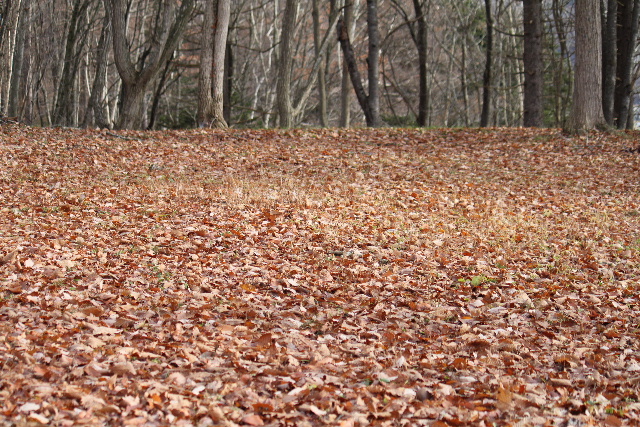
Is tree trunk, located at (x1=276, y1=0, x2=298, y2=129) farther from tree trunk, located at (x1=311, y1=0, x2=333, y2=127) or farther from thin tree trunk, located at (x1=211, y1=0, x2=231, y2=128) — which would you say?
tree trunk, located at (x1=311, y1=0, x2=333, y2=127)

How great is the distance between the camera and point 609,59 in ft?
57.3

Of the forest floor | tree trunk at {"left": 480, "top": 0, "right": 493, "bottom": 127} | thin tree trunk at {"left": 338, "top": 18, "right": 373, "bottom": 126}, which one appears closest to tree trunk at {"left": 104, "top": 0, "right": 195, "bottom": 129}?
the forest floor

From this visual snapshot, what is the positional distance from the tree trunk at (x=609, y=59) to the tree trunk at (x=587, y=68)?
138 inches

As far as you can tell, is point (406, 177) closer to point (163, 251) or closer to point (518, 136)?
A: point (518, 136)

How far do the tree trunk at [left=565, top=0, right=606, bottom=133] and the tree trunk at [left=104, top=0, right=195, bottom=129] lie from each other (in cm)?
→ 944

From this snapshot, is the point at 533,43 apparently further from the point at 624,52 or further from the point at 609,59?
the point at 624,52

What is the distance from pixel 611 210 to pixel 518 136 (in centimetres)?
504

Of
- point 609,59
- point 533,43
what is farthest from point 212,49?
point 609,59

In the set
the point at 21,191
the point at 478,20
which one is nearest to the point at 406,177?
the point at 21,191

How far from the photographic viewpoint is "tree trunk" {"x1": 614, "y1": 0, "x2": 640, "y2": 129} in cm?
1791

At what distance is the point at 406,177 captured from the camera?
11625mm

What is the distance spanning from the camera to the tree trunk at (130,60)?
1480 centimetres

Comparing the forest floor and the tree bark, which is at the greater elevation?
the tree bark

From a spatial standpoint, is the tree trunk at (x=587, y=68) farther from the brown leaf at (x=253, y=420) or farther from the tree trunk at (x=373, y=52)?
the brown leaf at (x=253, y=420)
